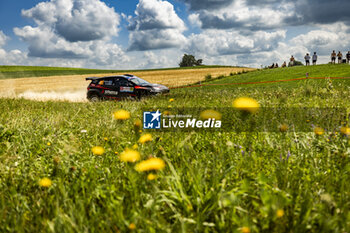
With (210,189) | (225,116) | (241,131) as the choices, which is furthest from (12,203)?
(225,116)

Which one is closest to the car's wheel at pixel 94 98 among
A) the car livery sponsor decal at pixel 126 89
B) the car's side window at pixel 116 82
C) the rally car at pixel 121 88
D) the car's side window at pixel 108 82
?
the rally car at pixel 121 88

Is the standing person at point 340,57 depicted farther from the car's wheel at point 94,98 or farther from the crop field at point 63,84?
the car's wheel at point 94,98

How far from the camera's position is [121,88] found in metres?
15.8

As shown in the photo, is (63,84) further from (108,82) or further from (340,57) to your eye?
(340,57)

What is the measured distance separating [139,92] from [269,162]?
1331cm

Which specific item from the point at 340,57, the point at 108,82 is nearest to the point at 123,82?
the point at 108,82

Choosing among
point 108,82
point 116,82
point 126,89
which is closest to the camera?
point 126,89

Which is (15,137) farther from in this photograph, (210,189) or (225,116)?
(225,116)

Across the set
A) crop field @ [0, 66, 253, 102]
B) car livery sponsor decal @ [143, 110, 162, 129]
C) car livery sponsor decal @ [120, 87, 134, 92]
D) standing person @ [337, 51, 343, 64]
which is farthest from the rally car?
standing person @ [337, 51, 343, 64]

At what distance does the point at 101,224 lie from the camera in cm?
163

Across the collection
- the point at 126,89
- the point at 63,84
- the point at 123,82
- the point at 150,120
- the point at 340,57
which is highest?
the point at 340,57

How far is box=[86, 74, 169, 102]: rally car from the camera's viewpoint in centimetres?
1529

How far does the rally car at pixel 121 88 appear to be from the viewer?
15.3 metres

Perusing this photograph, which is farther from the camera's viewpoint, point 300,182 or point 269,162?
point 269,162
